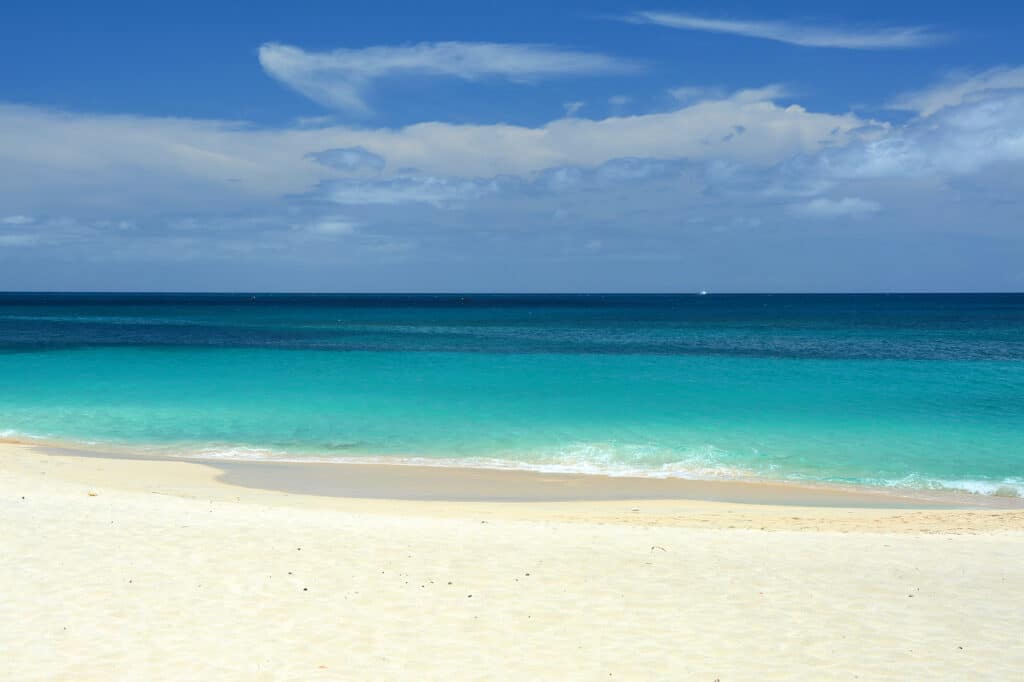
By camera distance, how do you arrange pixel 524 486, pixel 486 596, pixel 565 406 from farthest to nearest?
pixel 565 406 < pixel 524 486 < pixel 486 596

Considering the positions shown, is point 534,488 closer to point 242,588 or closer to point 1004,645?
point 242,588

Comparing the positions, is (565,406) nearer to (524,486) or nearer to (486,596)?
(524,486)

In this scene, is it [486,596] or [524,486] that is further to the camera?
[524,486]

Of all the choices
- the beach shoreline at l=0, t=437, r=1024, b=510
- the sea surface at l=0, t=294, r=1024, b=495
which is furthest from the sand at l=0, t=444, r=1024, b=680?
the sea surface at l=0, t=294, r=1024, b=495

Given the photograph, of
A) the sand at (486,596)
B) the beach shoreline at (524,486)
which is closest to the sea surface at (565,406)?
the beach shoreline at (524,486)

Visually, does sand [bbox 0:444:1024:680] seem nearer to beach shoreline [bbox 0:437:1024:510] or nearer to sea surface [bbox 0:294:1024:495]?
beach shoreline [bbox 0:437:1024:510]

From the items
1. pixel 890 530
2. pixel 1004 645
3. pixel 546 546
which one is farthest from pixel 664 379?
pixel 1004 645

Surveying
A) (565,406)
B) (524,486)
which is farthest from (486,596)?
(565,406)

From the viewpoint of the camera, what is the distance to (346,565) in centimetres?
865

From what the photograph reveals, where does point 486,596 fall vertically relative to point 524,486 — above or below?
above

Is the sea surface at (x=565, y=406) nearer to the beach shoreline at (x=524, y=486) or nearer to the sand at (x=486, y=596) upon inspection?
the beach shoreline at (x=524, y=486)

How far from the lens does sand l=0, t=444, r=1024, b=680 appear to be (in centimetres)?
643

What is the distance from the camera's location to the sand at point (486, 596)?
643 centimetres

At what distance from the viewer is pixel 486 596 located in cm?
788
